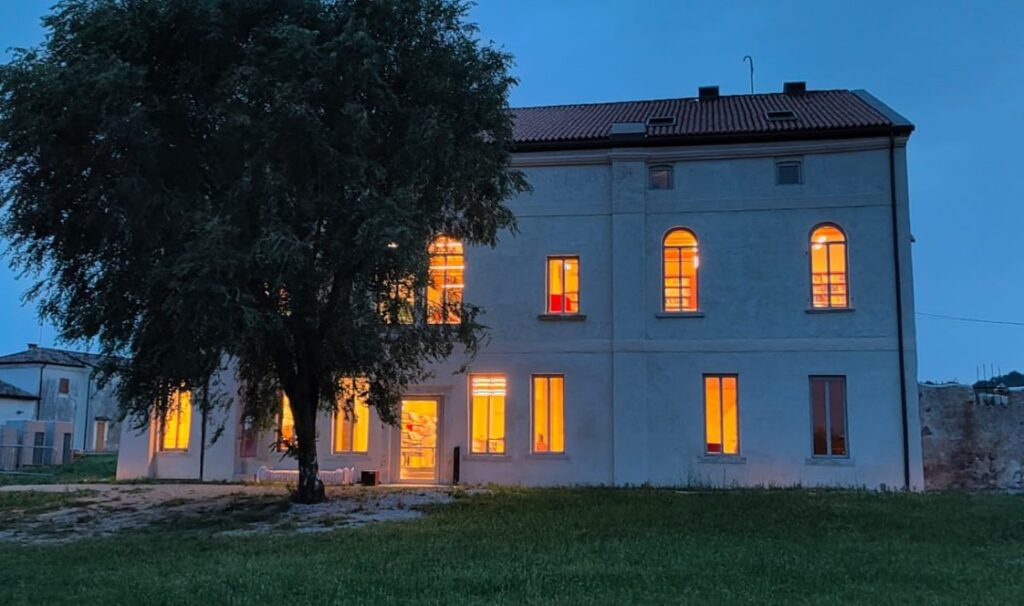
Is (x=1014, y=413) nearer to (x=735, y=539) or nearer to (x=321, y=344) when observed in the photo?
(x=735, y=539)

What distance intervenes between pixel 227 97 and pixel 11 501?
31.0 feet

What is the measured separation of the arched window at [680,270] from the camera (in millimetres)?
19359

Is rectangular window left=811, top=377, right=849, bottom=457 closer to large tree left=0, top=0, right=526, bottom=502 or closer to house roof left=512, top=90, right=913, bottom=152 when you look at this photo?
house roof left=512, top=90, right=913, bottom=152

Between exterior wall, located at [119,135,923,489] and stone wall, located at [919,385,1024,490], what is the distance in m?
1.64

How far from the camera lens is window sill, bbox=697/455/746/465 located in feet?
60.6

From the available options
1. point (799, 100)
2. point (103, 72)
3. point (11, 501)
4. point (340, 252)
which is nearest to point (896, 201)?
point (799, 100)

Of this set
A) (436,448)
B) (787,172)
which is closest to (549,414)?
(436,448)

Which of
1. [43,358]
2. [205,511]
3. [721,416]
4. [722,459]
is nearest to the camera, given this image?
[205,511]

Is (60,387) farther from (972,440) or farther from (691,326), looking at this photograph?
(972,440)

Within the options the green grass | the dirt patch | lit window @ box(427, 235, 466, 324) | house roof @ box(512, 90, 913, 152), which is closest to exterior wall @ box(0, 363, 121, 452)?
the green grass

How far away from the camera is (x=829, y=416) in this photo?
725 inches

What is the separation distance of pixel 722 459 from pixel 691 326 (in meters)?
2.96

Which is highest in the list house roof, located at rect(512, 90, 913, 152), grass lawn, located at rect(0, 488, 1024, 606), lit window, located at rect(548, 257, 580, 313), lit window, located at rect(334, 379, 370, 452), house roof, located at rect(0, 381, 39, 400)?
house roof, located at rect(512, 90, 913, 152)

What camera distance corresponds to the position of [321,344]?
554 inches
